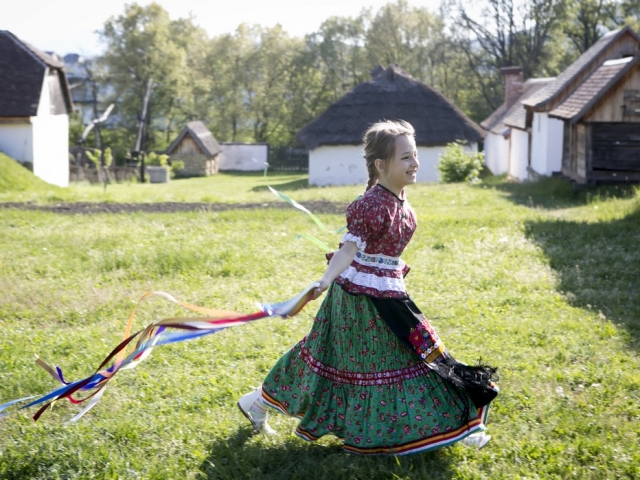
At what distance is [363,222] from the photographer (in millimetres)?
4113

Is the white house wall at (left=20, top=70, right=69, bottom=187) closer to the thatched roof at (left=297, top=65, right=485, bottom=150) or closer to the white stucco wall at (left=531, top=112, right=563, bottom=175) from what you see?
the thatched roof at (left=297, top=65, right=485, bottom=150)

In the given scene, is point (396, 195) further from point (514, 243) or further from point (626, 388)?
point (514, 243)

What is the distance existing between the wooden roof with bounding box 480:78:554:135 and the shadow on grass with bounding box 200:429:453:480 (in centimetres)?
2657

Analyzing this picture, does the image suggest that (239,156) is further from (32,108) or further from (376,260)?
(376,260)

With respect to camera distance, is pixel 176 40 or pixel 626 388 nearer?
pixel 626 388

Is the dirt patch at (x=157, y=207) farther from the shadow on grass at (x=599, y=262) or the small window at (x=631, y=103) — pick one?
the small window at (x=631, y=103)

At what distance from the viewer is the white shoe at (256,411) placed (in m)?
4.45

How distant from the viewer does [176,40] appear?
194ft

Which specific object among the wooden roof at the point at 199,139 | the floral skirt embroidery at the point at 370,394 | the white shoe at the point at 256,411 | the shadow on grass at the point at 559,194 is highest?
the wooden roof at the point at 199,139

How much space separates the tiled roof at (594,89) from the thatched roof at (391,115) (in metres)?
15.8

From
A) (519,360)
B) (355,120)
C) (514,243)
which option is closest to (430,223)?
(514,243)

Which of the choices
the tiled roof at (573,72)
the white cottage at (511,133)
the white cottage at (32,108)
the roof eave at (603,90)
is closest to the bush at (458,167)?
the white cottage at (511,133)

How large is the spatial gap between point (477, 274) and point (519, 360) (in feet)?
10.2

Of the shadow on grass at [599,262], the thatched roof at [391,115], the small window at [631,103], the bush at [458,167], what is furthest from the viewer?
the thatched roof at [391,115]
